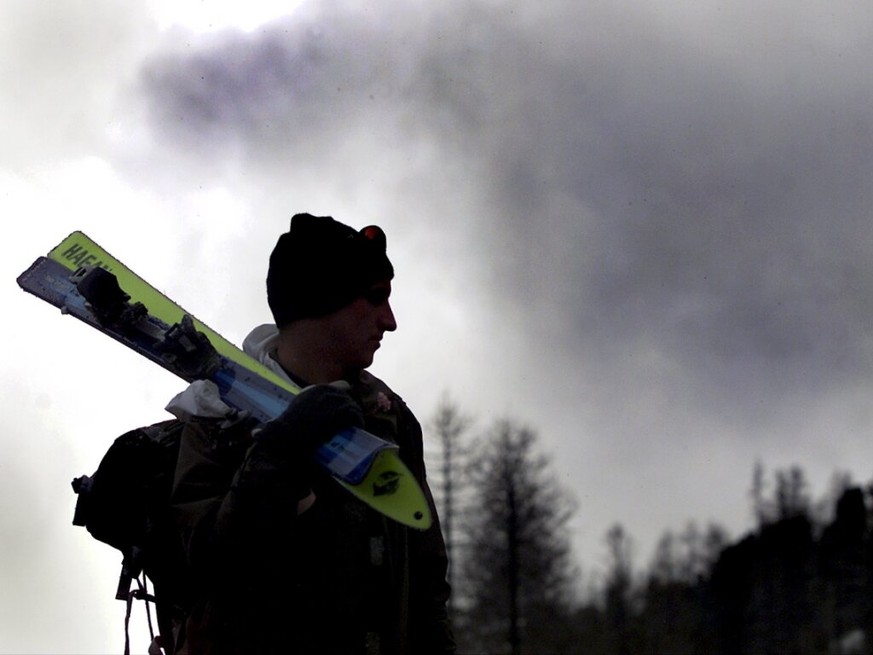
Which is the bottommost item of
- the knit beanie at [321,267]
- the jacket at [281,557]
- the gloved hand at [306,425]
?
the jacket at [281,557]

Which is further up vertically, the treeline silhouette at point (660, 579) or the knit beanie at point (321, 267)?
the treeline silhouette at point (660, 579)

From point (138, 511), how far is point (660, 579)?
61944 millimetres

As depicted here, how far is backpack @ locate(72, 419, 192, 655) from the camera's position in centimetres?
369

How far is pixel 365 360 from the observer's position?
13.5ft

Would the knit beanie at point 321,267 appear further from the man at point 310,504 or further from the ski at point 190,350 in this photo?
the ski at point 190,350

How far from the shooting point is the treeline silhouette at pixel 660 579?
4019 centimetres

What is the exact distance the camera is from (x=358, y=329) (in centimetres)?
409

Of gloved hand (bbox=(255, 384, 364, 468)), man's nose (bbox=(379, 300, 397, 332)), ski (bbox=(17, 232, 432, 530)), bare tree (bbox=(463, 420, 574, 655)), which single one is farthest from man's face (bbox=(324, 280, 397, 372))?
bare tree (bbox=(463, 420, 574, 655))

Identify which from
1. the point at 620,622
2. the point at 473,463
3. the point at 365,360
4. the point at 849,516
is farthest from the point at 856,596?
the point at 365,360

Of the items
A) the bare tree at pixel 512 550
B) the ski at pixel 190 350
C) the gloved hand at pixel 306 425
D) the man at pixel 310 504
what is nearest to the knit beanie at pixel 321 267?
the man at pixel 310 504

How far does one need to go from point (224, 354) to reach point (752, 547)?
58029 millimetres

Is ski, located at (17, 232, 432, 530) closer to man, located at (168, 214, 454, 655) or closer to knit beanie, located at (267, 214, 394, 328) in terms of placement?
man, located at (168, 214, 454, 655)

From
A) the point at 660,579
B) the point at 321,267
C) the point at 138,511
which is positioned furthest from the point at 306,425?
the point at 660,579

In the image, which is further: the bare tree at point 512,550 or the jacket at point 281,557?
the bare tree at point 512,550
